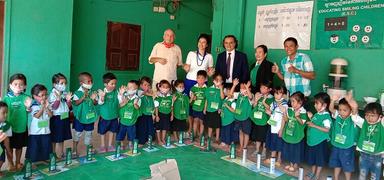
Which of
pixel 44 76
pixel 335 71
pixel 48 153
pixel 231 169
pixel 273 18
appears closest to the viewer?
pixel 48 153

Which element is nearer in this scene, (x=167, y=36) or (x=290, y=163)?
(x=290, y=163)

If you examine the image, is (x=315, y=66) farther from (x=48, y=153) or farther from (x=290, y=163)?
(x=48, y=153)

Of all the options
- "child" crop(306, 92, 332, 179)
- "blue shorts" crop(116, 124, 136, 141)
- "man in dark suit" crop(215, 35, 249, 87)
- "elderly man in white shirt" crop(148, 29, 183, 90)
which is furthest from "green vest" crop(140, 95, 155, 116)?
"child" crop(306, 92, 332, 179)

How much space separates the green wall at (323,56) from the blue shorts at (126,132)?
229cm

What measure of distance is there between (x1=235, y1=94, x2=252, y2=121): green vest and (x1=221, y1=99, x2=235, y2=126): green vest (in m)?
0.12

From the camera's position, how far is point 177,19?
7.64 meters

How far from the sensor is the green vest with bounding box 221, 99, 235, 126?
425cm

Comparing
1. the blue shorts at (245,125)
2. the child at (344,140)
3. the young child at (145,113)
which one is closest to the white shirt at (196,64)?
the young child at (145,113)

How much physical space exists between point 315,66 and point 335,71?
1.41 ft

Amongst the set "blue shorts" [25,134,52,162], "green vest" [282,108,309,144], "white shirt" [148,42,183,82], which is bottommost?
"blue shorts" [25,134,52,162]

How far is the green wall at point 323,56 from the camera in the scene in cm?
395

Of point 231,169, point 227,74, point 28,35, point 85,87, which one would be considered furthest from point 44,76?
point 231,169

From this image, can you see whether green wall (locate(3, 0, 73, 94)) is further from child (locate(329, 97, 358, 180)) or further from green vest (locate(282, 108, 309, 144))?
child (locate(329, 97, 358, 180))

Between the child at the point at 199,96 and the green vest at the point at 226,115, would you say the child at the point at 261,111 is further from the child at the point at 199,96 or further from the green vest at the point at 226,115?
the child at the point at 199,96
